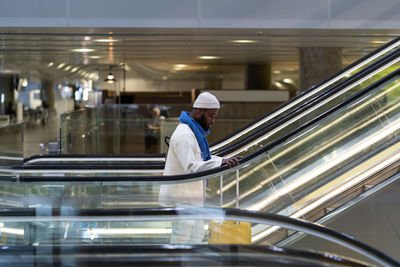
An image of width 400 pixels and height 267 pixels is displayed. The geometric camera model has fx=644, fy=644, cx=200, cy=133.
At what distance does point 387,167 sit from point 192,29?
540 centimetres

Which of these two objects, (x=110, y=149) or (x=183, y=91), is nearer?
(x=110, y=149)

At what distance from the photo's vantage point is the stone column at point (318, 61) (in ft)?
46.8

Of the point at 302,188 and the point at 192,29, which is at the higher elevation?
the point at 192,29

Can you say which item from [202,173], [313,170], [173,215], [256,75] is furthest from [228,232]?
[256,75]

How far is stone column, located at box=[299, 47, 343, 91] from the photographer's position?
46.8 ft

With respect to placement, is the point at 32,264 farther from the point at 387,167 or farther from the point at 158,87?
the point at 158,87

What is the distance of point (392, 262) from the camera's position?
437 centimetres

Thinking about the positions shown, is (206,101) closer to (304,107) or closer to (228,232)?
(228,232)

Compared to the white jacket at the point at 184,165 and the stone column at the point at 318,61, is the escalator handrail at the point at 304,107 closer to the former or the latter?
the white jacket at the point at 184,165

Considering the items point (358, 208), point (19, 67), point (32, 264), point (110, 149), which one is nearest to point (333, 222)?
point (358, 208)

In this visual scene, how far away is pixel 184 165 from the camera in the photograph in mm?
5305

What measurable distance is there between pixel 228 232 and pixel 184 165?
96 cm

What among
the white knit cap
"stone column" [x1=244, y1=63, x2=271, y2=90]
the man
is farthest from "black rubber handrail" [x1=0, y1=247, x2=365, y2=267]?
"stone column" [x1=244, y1=63, x2=271, y2=90]

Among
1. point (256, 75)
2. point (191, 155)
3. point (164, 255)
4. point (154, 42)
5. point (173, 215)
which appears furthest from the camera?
point (256, 75)
